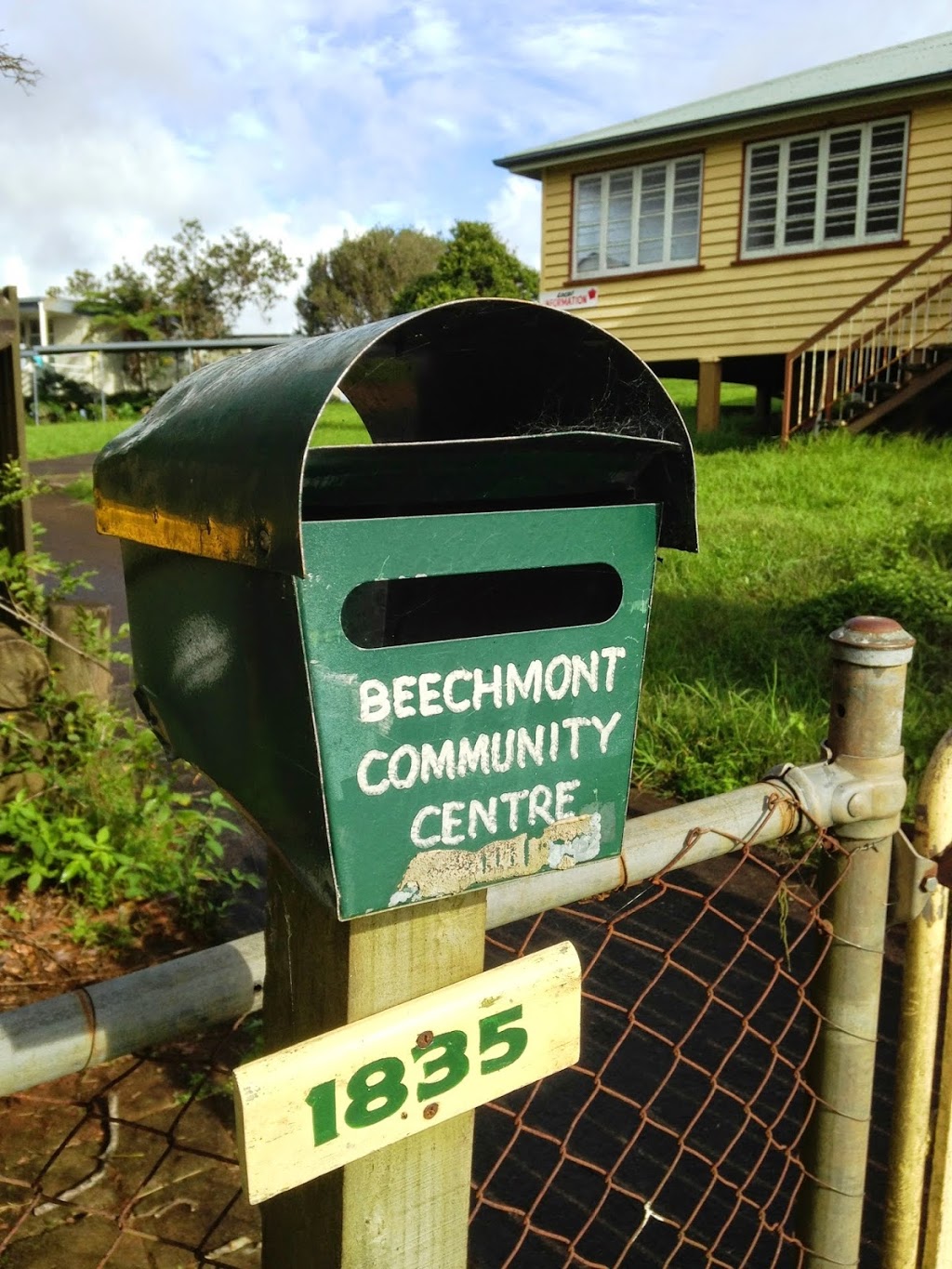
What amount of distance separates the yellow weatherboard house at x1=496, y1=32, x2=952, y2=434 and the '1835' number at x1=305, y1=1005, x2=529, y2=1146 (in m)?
11.1

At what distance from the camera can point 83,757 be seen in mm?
3730

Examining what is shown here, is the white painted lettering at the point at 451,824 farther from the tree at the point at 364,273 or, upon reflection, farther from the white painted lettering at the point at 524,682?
the tree at the point at 364,273

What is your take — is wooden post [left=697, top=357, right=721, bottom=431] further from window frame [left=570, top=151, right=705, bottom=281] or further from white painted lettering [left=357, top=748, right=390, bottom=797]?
white painted lettering [left=357, top=748, right=390, bottom=797]

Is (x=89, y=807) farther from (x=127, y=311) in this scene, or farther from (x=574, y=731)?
(x=127, y=311)

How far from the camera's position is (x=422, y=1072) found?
40.3 inches

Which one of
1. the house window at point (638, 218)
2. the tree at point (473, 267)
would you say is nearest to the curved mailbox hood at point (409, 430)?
the house window at point (638, 218)

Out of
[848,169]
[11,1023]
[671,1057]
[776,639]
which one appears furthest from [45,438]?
[11,1023]

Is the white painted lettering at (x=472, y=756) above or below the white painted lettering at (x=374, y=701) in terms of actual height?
below

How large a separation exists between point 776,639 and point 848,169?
9.21m

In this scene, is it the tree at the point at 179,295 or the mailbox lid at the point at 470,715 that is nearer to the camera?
the mailbox lid at the point at 470,715

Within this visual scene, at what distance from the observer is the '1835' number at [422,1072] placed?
Result: 0.96 m

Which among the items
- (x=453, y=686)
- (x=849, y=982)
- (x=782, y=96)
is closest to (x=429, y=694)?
(x=453, y=686)

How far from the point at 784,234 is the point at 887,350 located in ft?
7.29

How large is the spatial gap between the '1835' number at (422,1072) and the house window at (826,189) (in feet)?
42.7
